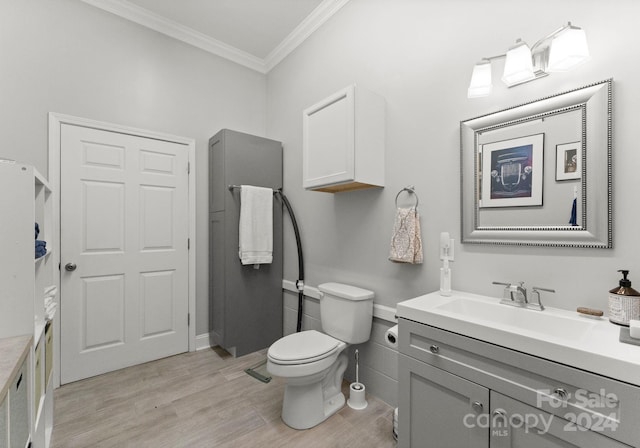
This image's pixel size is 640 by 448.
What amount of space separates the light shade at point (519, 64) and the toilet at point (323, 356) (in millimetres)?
1423

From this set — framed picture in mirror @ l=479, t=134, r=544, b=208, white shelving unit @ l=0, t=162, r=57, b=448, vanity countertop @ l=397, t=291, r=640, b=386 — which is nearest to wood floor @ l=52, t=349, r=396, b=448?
white shelving unit @ l=0, t=162, r=57, b=448

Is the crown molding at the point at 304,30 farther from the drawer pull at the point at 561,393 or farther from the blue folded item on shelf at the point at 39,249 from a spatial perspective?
the drawer pull at the point at 561,393

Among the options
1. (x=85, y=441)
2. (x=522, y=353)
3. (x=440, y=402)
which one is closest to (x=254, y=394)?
(x=85, y=441)

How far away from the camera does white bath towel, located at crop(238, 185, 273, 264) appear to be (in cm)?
262

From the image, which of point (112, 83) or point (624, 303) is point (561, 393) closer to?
point (624, 303)

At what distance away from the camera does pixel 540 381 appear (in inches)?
37.8

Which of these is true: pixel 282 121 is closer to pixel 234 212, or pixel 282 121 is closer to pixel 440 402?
pixel 234 212

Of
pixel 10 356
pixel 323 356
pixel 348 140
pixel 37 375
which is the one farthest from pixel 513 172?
pixel 37 375

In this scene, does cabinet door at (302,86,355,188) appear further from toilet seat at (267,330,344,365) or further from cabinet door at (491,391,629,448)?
cabinet door at (491,391,629,448)

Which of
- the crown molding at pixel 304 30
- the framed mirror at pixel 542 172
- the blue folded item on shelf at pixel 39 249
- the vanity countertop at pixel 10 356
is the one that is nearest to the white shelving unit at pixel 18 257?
the vanity countertop at pixel 10 356

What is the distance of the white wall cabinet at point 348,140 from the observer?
1828 mm

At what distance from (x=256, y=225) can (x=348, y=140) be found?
1.28 m

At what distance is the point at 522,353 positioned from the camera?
3.26ft

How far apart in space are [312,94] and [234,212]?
1.28 metres
